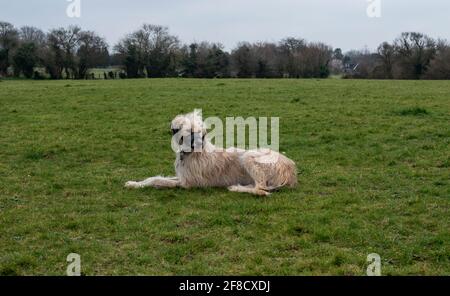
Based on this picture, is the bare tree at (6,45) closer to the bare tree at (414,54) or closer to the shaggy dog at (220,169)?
the bare tree at (414,54)

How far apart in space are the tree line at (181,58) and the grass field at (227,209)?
200 ft

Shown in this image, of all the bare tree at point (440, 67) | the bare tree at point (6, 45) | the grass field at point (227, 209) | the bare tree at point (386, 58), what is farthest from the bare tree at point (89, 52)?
the grass field at point (227, 209)

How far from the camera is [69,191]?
1016 cm

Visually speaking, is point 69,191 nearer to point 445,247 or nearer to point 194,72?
point 445,247

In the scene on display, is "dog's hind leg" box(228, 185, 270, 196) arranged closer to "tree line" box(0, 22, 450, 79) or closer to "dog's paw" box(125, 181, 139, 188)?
"dog's paw" box(125, 181, 139, 188)

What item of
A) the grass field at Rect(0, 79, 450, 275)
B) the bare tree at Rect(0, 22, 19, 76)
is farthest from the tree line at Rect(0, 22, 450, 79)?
the grass field at Rect(0, 79, 450, 275)

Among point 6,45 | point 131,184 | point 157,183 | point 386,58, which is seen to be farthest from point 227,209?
point 386,58

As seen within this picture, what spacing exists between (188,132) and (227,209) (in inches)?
70.1

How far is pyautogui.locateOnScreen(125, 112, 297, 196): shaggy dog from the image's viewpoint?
10.0 metres

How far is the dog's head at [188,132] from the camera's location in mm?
9711

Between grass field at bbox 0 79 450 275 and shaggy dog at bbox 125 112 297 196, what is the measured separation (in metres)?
0.28

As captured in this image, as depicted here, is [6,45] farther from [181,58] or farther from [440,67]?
[440,67]

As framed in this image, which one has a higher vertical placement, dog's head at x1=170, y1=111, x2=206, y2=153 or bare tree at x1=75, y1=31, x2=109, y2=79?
bare tree at x1=75, y1=31, x2=109, y2=79
